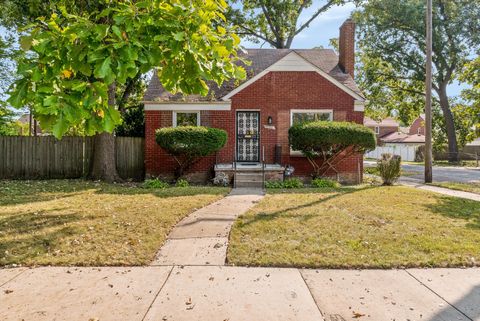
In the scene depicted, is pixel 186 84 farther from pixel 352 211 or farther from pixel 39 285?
pixel 352 211

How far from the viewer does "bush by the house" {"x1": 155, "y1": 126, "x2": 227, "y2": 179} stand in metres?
11.9

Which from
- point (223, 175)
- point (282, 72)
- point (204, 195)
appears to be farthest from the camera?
point (282, 72)

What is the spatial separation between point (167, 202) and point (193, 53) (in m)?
5.30

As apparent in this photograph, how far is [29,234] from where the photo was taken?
17.6 ft

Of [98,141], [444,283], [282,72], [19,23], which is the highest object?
[19,23]

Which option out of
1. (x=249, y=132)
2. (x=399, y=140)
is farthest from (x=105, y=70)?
(x=399, y=140)

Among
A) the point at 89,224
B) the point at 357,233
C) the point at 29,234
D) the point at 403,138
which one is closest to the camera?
the point at 29,234

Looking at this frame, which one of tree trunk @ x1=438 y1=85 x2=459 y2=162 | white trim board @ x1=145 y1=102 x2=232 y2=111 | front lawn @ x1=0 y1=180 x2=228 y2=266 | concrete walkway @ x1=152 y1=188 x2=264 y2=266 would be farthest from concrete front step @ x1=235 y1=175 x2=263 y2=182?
tree trunk @ x1=438 y1=85 x2=459 y2=162

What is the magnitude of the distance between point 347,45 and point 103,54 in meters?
14.0

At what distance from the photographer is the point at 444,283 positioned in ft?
12.5

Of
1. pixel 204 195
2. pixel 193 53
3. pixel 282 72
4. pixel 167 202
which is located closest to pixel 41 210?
pixel 167 202

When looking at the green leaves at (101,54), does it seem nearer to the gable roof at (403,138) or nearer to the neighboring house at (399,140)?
the neighboring house at (399,140)

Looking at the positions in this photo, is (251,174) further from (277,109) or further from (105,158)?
(105,158)

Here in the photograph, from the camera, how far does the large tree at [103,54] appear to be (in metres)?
2.88
